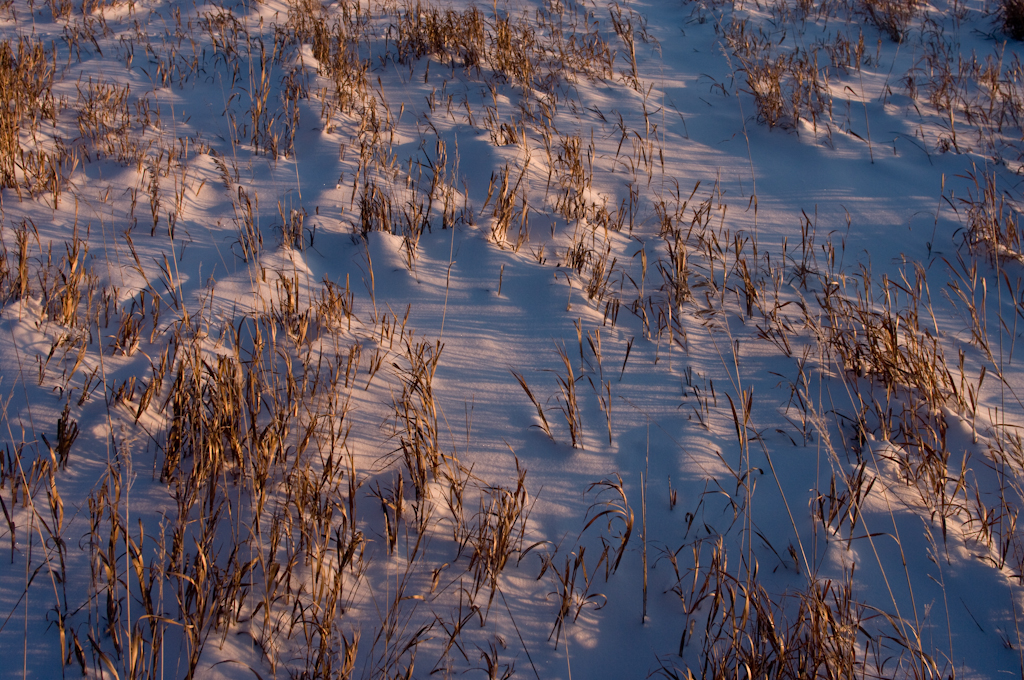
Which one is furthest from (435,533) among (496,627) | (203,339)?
(203,339)

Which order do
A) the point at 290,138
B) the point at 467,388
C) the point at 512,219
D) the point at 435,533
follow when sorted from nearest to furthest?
the point at 435,533 < the point at 467,388 < the point at 512,219 < the point at 290,138

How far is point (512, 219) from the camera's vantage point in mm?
3363

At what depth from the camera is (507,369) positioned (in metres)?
2.58

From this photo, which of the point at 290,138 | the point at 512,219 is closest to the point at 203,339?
the point at 512,219

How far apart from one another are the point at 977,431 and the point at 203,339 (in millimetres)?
2934

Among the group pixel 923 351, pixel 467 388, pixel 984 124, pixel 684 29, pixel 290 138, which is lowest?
pixel 467 388

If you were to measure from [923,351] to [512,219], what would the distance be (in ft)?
6.44

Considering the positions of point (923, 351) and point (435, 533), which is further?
point (923, 351)

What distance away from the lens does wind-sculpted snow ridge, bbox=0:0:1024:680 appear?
1.70 m

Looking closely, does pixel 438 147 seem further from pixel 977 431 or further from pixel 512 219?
pixel 977 431

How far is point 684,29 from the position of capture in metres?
5.73

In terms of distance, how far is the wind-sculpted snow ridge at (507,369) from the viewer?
66.8 inches

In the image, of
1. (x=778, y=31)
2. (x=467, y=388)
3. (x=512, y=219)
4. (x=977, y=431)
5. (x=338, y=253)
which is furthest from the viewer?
(x=778, y=31)

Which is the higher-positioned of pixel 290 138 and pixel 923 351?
pixel 290 138
